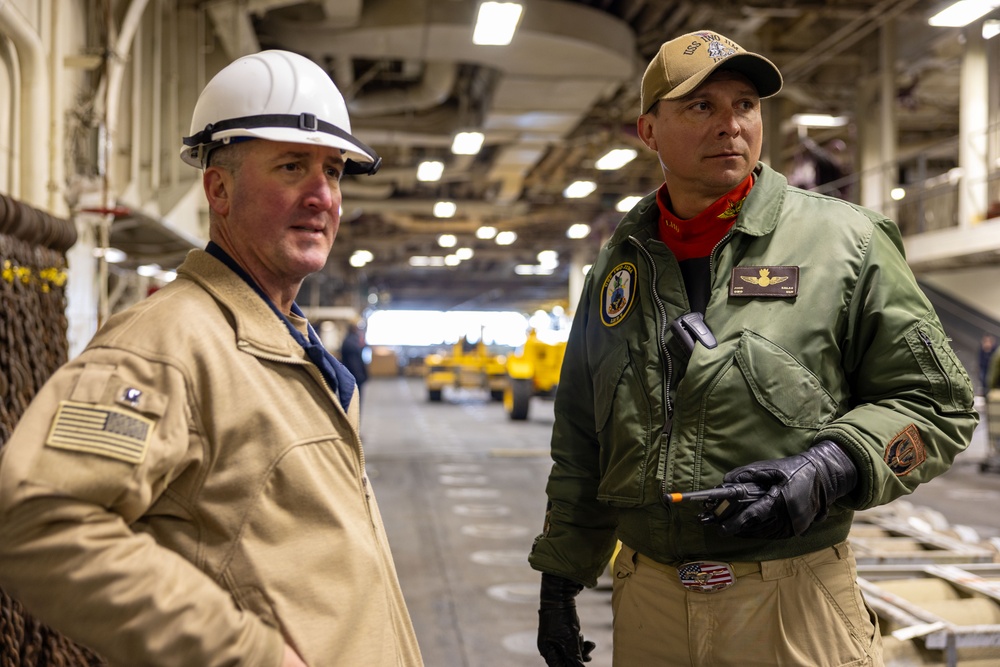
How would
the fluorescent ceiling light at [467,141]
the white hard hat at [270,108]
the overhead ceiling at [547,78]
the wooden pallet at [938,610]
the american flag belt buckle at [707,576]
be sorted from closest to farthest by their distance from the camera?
the white hard hat at [270,108]
the american flag belt buckle at [707,576]
the wooden pallet at [938,610]
the overhead ceiling at [547,78]
the fluorescent ceiling light at [467,141]

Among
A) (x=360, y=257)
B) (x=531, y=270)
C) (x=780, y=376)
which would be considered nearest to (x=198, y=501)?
(x=780, y=376)

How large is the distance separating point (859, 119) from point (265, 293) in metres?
15.0

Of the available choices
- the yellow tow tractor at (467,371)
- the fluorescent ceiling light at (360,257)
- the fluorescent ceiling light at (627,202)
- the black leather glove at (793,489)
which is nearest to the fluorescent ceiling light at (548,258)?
the fluorescent ceiling light at (360,257)

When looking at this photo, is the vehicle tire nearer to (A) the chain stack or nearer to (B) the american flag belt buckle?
(A) the chain stack

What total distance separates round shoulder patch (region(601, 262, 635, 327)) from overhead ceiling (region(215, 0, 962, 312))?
6972 millimetres

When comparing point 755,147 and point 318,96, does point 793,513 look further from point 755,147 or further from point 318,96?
point 318,96

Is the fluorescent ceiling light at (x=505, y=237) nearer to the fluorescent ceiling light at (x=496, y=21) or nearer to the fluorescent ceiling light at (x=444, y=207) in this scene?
the fluorescent ceiling light at (x=444, y=207)

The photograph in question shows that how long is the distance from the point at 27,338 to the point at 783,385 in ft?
8.28

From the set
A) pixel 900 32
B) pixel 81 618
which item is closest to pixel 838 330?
pixel 81 618

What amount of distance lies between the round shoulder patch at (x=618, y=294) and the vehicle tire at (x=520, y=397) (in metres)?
16.1

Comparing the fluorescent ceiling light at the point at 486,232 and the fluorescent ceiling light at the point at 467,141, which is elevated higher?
the fluorescent ceiling light at the point at 467,141

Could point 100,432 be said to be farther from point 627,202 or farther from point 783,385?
point 627,202

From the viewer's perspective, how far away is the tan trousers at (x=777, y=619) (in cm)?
199

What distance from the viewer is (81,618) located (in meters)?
1.30
